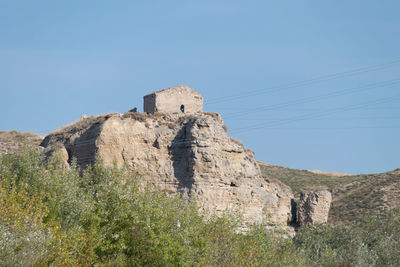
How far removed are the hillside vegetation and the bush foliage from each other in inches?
867

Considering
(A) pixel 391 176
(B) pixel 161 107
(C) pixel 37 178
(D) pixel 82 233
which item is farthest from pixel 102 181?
(A) pixel 391 176

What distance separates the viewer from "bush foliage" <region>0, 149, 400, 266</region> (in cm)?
2614

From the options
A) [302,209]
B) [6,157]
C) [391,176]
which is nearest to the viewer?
[6,157]

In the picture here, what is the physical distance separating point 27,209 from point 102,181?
640cm

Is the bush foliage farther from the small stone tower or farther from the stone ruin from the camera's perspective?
the small stone tower

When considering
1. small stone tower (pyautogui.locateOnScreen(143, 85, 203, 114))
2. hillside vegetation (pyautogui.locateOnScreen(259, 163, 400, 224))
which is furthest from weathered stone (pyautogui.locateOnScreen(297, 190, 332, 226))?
small stone tower (pyautogui.locateOnScreen(143, 85, 203, 114))

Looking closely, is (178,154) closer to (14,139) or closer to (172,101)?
(172,101)

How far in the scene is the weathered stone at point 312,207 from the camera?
46.3 metres

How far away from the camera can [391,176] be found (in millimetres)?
63344

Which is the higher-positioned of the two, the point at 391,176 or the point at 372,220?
the point at 391,176

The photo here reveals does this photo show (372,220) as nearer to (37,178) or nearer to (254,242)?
(254,242)

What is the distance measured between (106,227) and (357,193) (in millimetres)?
35052

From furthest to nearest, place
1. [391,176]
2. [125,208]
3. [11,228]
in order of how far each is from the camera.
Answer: [391,176], [125,208], [11,228]

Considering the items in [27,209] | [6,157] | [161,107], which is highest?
[161,107]
